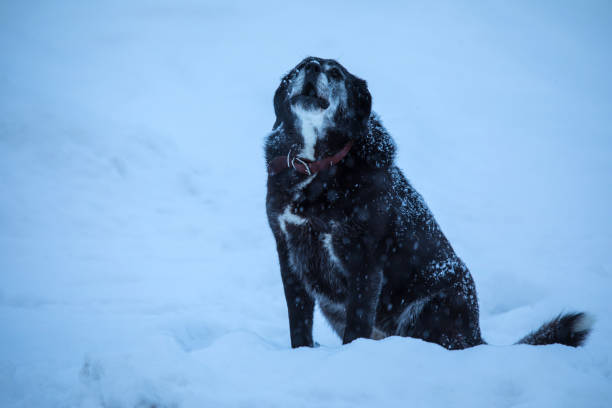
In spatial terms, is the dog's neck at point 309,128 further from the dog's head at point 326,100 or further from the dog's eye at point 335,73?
the dog's eye at point 335,73

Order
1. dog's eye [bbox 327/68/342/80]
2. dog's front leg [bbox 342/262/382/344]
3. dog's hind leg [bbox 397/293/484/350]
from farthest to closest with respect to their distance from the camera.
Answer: dog's eye [bbox 327/68/342/80] → dog's hind leg [bbox 397/293/484/350] → dog's front leg [bbox 342/262/382/344]

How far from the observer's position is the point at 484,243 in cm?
609

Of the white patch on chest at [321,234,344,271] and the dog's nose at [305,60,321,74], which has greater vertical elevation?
the dog's nose at [305,60,321,74]

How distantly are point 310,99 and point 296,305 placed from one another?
1.27 m

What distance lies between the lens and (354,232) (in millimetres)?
2172

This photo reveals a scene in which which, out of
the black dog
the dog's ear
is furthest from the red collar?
the dog's ear

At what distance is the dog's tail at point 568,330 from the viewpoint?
2.27 meters

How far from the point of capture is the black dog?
7.24 feet

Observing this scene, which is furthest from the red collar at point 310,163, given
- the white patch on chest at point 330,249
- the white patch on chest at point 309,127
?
the white patch on chest at point 330,249

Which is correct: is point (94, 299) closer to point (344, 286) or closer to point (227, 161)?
point (344, 286)

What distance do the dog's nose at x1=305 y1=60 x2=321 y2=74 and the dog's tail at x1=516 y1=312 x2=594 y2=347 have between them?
6.83 ft

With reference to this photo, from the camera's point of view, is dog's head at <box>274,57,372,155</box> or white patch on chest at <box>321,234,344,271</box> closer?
white patch on chest at <box>321,234,344,271</box>

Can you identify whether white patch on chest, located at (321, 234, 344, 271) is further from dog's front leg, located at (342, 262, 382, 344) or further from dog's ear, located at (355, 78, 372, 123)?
dog's ear, located at (355, 78, 372, 123)

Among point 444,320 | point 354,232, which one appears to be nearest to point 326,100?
point 354,232
